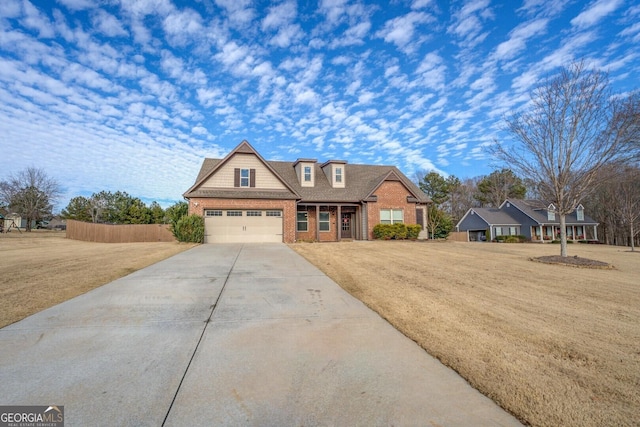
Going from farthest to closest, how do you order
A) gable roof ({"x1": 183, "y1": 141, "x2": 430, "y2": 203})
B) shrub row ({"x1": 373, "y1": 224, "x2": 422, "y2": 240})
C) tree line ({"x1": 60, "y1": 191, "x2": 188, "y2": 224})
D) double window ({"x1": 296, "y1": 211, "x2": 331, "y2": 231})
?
1. tree line ({"x1": 60, "y1": 191, "x2": 188, "y2": 224})
2. double window ({"x1": 296, "y1": 211, "x2": 331, "y2": 231})
3. shrub row ({"x1": 373, "y1": 224, "x2": 422, "y2": 240})
4. gable roof ({"x1": 183, "y1": 141, "x2": 430, "y2": 203})

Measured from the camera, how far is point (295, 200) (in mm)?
20031

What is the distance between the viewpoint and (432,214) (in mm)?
25812

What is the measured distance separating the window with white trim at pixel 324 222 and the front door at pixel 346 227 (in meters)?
1.42

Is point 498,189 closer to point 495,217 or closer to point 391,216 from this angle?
point 495,217

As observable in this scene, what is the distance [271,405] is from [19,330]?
4.01 m

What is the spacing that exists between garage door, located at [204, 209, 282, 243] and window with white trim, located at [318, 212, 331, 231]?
3.69 metres

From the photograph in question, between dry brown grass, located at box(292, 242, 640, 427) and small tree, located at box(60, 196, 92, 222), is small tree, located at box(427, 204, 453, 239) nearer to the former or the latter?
dry brown grass, located at box(292, 242, 640, 427)

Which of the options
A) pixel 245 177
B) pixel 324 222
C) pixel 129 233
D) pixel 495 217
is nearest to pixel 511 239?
pixel 495 217

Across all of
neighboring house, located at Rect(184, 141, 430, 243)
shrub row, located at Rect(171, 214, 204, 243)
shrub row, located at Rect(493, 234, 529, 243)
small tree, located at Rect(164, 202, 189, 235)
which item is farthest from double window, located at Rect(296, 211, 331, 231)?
shrub row, located at Rect(493, 234, 529, 243)

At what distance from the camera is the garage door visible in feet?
61.4

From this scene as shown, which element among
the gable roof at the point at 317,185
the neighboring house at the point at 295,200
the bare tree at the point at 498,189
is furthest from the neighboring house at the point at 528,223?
the neighboring house at the point at 295,200

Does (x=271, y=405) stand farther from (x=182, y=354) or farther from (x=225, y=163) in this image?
(x=225, y=163)

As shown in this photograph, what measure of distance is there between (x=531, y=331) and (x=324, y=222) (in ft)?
60.2

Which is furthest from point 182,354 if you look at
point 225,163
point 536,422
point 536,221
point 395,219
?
point 536,221
